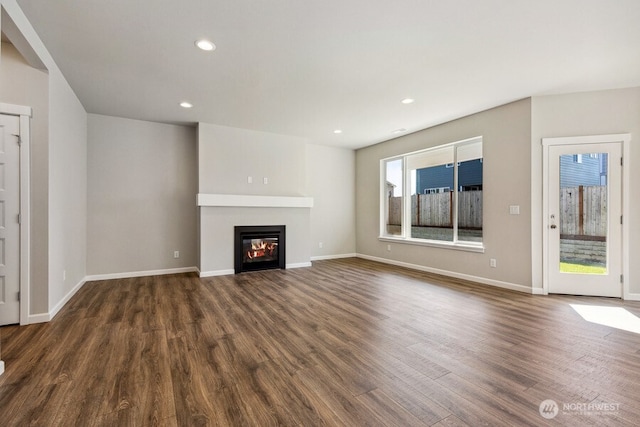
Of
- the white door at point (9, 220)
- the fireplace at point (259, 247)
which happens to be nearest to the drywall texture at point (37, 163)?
the white door at point (9, 220)

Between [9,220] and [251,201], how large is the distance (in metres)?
3.15

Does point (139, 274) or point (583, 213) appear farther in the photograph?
point (139, 274)

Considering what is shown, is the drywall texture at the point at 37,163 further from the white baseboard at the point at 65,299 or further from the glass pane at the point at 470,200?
the glass pane at the point at 470,200

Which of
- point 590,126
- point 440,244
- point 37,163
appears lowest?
point 440,244

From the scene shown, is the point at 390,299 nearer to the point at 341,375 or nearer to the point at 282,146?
the point at 341,375

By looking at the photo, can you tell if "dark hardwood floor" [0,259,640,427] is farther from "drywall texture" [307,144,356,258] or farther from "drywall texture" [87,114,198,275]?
"drywall texture" [307,144,356,258]

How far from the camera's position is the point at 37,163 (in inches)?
115

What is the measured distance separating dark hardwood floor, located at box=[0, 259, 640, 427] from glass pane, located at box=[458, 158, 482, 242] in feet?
4.62

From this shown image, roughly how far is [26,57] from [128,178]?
253cm

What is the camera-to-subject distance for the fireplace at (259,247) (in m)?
5.38

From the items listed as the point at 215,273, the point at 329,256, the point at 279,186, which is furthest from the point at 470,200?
the point at 215,273

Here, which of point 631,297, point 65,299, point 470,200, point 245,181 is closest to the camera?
point 65,299

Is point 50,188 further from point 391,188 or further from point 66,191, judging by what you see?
point 391,188

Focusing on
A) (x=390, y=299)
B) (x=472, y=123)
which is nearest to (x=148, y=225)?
(x=390, y=299)
